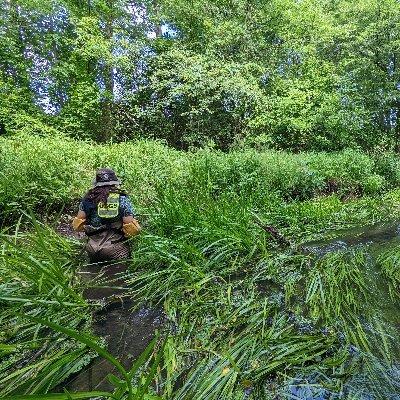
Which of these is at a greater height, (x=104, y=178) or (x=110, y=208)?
(x=104, y=178)

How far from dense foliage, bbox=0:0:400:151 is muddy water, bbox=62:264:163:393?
917 centimetres

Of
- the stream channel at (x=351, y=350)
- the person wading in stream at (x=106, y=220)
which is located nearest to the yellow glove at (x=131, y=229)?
the person wading in stream at (x=106, y=220)

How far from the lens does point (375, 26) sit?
46.6 feet

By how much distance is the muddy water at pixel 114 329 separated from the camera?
5.83 feet

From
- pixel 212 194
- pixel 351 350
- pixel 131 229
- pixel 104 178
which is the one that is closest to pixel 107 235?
pixel 131 229

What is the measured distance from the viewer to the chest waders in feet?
11.1

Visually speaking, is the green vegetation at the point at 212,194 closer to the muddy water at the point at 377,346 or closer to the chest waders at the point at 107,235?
the muddy water at the point at 377,346

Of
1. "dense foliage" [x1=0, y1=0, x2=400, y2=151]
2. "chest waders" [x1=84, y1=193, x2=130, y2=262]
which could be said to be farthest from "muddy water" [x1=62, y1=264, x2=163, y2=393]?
"dense foliage" [x1=0, y1=0, x2=400, y2=151]

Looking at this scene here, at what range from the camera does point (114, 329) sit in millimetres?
A: 2311

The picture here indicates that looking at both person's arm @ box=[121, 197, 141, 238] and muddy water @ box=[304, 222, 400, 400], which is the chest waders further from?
muddy water @ box=[304, 222, 400, 400]

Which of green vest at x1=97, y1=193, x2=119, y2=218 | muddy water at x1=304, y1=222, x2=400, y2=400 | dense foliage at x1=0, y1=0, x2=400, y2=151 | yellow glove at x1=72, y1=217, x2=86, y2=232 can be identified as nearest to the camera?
muddy water at x1=304, y1=222, x2=400, y2=400

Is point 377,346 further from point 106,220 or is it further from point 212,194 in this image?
point 212,194

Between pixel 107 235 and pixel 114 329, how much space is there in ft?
4.49

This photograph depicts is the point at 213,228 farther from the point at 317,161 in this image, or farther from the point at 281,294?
the point at 317,161
